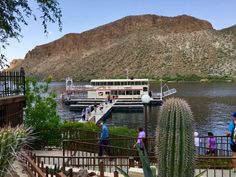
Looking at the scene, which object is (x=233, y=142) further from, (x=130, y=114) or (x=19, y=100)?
(x=130, y=114)

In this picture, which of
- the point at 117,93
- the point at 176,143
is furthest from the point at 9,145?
the point at 117,93

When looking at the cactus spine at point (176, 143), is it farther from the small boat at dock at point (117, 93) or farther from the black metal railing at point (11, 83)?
the small boat at dock at point (117, 93)

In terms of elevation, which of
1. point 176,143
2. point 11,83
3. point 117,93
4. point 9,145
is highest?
point 11,83

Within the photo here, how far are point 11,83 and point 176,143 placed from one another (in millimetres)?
11816

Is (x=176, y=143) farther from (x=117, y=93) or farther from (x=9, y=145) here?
(x=117, y=93)

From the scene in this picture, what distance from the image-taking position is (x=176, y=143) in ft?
16.4

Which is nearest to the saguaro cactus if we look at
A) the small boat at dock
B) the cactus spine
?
the cactus spine

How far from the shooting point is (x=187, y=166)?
5043mm

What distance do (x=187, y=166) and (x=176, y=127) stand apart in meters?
0.50

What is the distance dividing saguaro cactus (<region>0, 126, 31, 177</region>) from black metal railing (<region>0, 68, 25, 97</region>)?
9169mm

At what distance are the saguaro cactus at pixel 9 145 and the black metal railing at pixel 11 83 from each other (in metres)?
9.17

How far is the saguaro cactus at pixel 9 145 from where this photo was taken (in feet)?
18.7

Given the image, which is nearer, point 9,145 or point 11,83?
point 9,145

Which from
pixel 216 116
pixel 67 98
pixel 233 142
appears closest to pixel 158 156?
pixel 233 142
